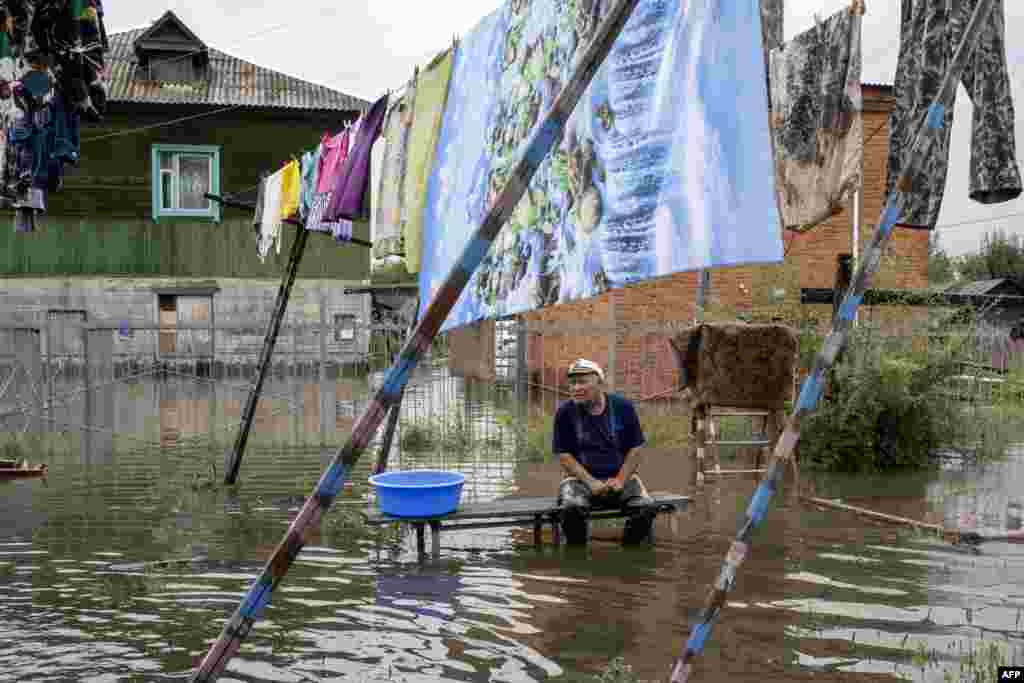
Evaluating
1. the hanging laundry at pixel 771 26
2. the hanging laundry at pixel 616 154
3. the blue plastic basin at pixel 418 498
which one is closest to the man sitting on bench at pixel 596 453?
the blue plastic basin at pixel 418 498

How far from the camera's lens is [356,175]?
29.0 ft

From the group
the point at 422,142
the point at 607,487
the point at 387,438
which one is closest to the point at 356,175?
the point at 422,142

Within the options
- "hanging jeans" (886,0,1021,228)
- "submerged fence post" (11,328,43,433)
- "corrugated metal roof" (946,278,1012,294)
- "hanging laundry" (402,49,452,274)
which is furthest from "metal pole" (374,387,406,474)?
"corrugated metal roof" (946,278,1012,294)

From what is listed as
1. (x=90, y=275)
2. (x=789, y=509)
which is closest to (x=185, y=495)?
(x=789, y=509)

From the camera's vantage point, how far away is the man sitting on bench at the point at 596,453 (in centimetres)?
718

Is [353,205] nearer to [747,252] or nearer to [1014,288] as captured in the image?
[747,252]

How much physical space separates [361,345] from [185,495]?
630 inches

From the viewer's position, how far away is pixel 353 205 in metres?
8.91

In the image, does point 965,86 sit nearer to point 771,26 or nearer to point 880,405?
point 771,26

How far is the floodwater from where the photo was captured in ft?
15.8

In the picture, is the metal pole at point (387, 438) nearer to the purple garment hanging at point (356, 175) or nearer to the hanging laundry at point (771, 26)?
the purple garment hanging at point (356, 175)

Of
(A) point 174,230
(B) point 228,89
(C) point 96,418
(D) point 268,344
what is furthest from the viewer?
(B) point 228,89

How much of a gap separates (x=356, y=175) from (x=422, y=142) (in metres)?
1.33

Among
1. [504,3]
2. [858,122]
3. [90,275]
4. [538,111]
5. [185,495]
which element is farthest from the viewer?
[90,275]
